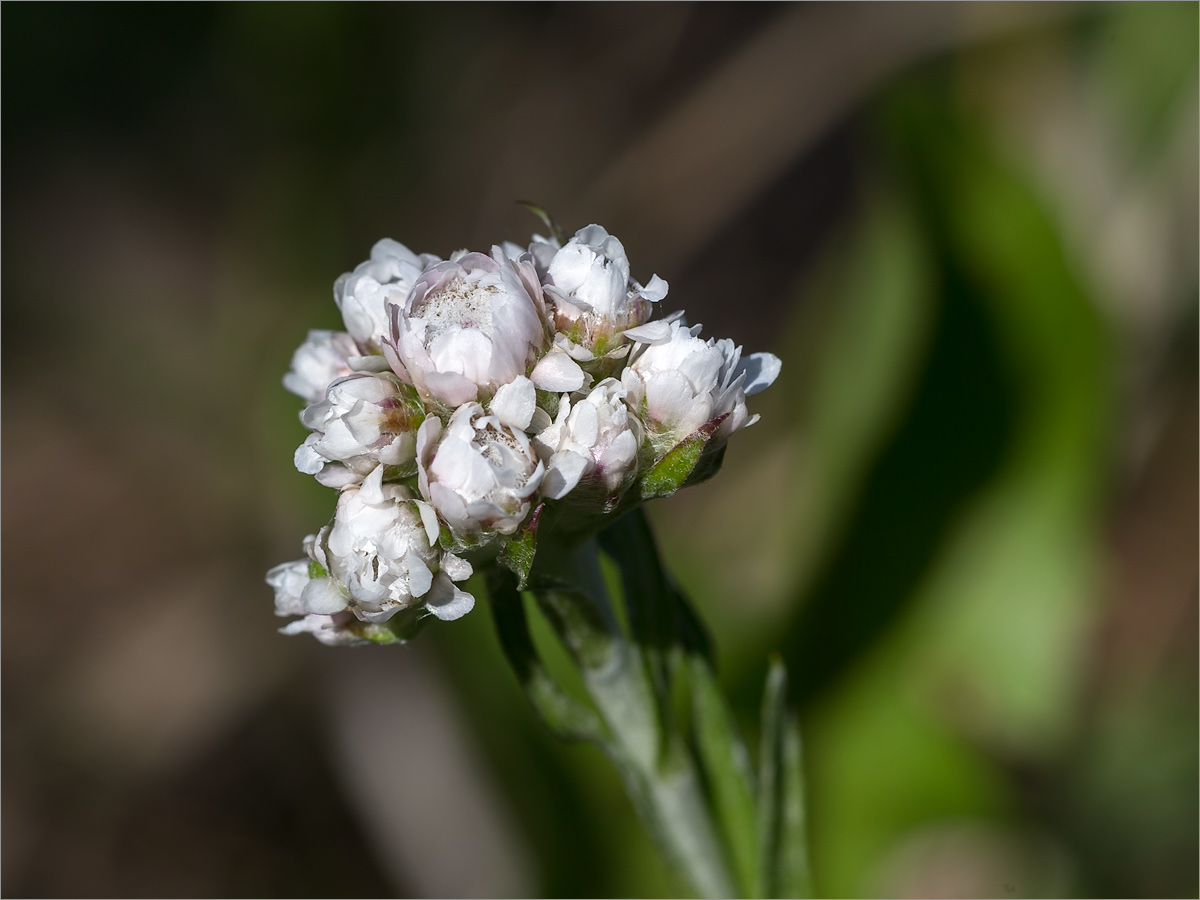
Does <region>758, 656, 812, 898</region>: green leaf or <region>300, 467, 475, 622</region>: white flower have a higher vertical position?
<region>300, 467, 475, 622</region>: white flower

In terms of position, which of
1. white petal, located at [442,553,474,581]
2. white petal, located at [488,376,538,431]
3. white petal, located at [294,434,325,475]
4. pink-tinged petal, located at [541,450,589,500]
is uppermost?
white petal, located at [294,434,325,475]

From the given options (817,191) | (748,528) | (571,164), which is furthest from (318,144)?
(748,528)

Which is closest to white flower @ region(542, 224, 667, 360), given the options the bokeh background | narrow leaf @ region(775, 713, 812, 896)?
narrow leaf @ region(775, 713, 812, 896)

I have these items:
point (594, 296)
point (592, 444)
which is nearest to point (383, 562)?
point (592, 444)

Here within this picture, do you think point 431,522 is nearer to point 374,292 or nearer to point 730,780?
point 374,292

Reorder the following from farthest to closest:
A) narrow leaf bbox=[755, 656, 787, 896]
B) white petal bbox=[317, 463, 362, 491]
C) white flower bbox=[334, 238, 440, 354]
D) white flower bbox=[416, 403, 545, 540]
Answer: narrow leaf bbox=[755, 656, 787, 896]
white flower bbox=[334, 238, 440, 354]
white petal bbox=[317, 463, 362, 491]
white flower bbox=[416, 403, 545, 540]

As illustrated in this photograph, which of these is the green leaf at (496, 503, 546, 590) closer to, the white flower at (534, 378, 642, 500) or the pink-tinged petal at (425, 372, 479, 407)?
the white flower at (534, 378, 642, 500)

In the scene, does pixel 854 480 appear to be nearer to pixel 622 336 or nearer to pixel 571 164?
pixel 622 336
